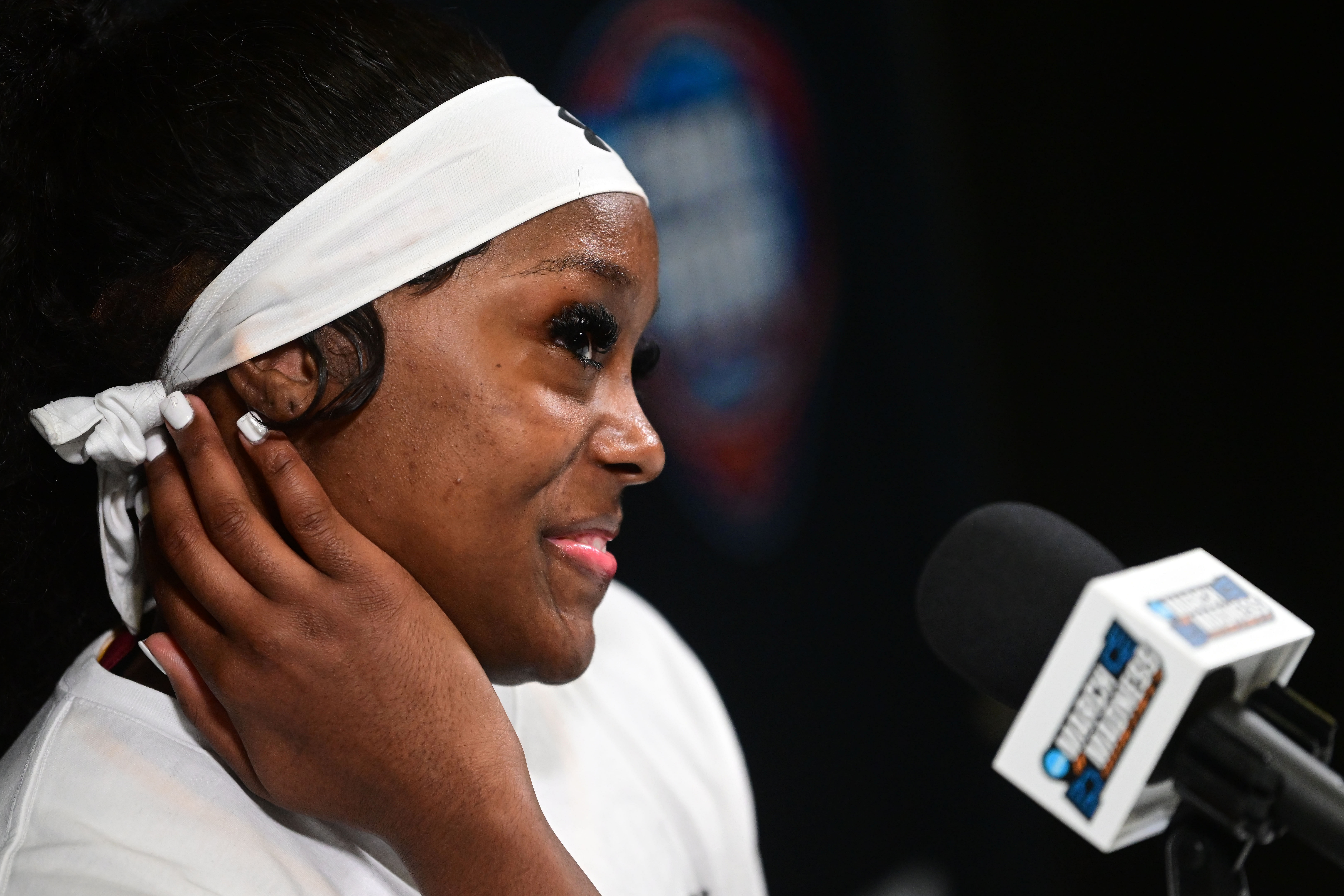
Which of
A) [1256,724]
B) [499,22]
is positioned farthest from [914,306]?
[1256,724]

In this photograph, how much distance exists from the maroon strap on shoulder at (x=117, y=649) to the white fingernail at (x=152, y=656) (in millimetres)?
47

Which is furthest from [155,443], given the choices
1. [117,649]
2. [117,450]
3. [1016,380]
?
[1016,380]

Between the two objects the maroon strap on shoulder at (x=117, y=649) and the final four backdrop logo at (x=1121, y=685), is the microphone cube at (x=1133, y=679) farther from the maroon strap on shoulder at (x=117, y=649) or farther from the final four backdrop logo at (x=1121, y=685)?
the maroon strap on shoulder at (x=117, y=649)

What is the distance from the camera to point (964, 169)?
2.57 m

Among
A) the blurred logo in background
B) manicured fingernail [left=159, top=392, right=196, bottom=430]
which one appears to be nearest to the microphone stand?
manicured fingernail [left=159, top=392, right=196, bottom=430]

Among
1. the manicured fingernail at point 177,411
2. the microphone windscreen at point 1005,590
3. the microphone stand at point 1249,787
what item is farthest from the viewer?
the manicured fingernail at point 177,411

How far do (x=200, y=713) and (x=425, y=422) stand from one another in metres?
0.36

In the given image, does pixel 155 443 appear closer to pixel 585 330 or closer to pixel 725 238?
pixel 585 330

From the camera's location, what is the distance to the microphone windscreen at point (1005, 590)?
0.93 meters

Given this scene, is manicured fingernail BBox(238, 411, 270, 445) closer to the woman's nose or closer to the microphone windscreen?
the woman's nose

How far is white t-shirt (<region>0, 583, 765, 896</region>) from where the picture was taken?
1.01 metres

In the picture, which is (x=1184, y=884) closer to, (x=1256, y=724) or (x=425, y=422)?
(x=1256, y=724)

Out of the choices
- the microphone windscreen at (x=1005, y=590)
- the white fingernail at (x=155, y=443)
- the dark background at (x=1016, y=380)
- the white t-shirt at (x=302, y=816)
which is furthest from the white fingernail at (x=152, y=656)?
the dark background at (x=1016, y=380)

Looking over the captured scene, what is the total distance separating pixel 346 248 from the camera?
106 cm
